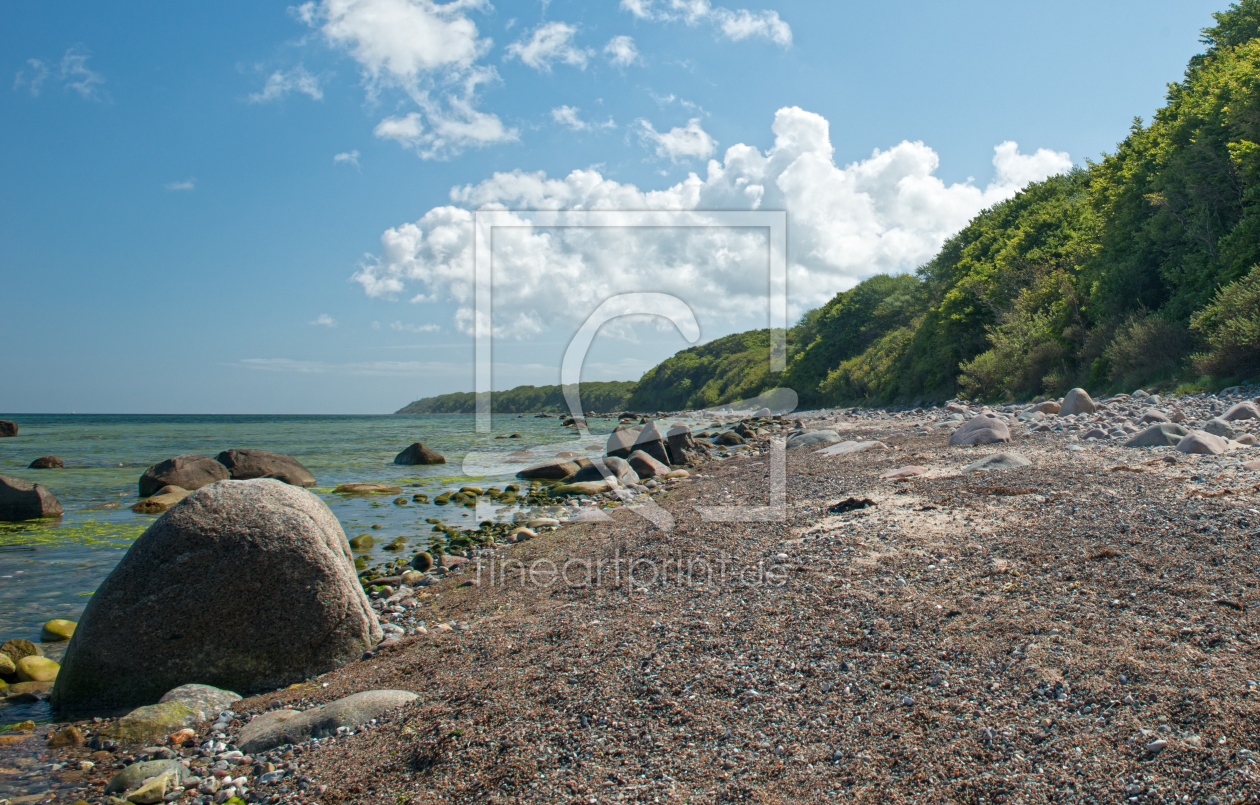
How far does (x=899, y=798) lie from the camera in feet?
8.13

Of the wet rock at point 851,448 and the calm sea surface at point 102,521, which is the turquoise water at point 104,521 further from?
the wet rock at point 851,448

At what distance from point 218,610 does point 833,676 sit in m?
4.18

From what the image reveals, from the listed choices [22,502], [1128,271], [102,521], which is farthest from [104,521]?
[1128,271]

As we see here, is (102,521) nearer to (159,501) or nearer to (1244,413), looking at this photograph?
(159,501)

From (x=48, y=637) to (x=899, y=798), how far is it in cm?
694

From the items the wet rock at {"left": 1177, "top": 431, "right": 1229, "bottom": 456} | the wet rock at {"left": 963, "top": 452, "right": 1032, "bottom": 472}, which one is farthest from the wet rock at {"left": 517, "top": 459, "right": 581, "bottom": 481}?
the wet rock at {"left": 1177, "top": 431, "right": 1229, "bottom": 456}

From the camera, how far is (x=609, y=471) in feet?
47.5

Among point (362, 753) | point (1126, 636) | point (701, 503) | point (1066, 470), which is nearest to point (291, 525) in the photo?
point (362, 753)

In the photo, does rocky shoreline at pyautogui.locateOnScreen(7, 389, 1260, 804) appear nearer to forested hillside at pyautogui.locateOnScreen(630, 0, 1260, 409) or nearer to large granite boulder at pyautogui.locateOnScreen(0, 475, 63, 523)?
large granite boulder at pyautogui.locateOnScreen(0, 475, 63, 523)

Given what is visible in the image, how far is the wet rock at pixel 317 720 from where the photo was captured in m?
3.57

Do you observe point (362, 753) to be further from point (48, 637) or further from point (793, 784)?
point (48, 637)

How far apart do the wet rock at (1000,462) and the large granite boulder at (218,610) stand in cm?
796

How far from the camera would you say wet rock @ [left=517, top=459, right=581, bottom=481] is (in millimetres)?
16141

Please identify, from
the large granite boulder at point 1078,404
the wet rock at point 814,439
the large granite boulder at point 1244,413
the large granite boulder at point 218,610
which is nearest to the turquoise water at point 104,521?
the large granite boulder at point 218,610
